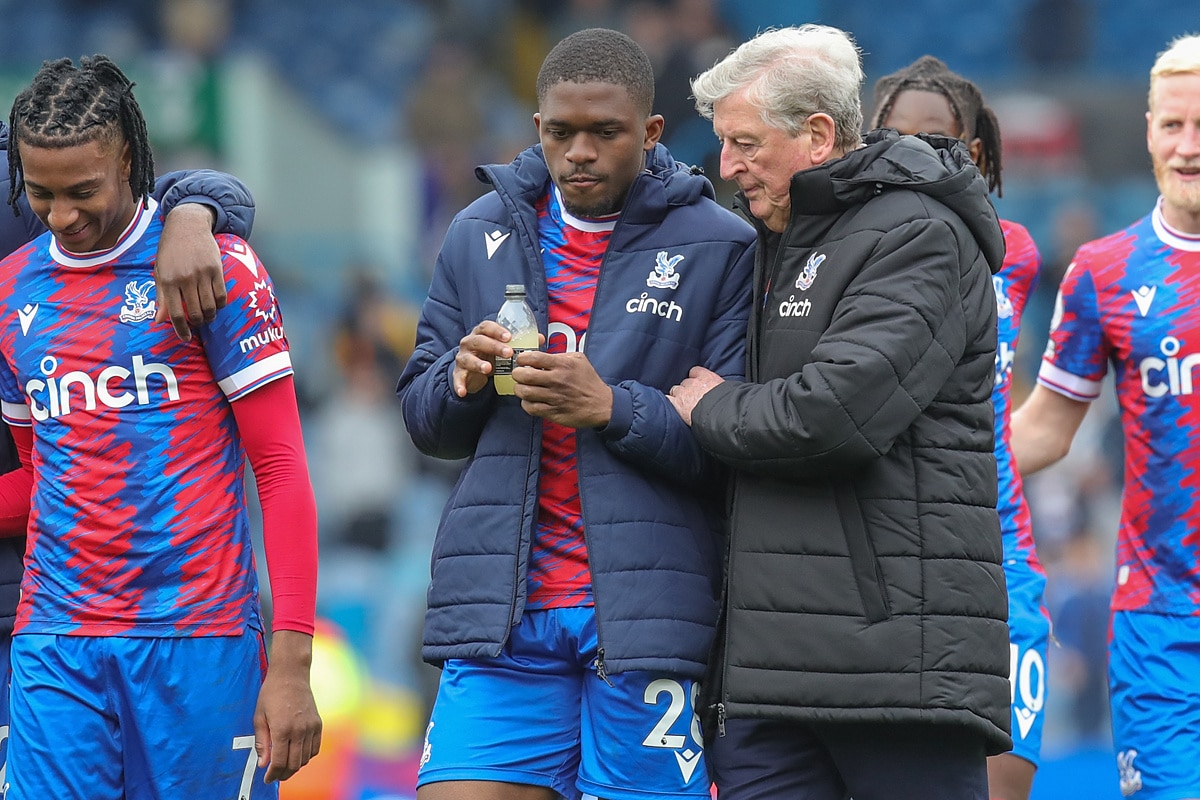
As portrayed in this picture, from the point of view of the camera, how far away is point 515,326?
3861mm

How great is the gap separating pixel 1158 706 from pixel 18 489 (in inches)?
125

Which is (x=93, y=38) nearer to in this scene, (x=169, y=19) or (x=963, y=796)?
(x=169, y=19)

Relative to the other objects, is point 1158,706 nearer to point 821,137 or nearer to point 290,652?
point 821,137

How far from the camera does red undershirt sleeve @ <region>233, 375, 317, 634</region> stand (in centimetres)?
391

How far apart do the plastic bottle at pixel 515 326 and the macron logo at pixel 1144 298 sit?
2035 mm

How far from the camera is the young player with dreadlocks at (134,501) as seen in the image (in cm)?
382

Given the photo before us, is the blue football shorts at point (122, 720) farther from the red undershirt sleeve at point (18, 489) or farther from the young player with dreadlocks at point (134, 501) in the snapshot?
the red undershirt sleeve at point (18, 489)

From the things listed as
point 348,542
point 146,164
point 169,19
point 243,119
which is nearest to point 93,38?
point 169,19

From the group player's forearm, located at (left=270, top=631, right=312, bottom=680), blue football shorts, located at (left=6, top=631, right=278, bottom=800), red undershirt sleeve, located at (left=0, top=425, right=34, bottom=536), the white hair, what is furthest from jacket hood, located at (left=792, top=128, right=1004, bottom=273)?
red undershirt sleeve, located at (left=0, top=425, right=34, bottom=536)

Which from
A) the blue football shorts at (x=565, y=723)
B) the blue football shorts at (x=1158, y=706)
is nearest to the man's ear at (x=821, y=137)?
the blue football shorts at (x=565, y=723)

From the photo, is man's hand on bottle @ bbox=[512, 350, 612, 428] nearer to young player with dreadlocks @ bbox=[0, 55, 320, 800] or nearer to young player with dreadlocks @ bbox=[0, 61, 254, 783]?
young player with dreadlocks @ bbox=[0, 55, 320, 800]

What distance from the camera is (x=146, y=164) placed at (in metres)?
4.02

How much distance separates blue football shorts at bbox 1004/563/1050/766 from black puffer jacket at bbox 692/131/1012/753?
1.33 m

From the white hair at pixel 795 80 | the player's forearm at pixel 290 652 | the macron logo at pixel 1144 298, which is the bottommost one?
the player's forearm at pixel 290 652
